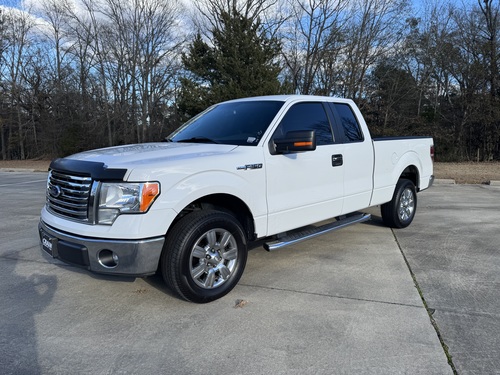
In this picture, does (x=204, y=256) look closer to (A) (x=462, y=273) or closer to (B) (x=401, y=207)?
(A) (x=462, y=273)

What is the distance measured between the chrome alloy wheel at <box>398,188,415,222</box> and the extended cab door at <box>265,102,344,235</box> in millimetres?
1829

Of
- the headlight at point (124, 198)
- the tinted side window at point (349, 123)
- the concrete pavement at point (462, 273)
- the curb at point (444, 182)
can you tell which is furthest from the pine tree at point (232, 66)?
the headlight at point (124, 198)

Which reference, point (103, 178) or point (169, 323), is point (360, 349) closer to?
point (169, 323)

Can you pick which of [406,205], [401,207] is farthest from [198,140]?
[406,205]

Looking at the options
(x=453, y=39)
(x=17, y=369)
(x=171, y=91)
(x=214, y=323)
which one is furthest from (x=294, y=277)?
(x=171, y=91)

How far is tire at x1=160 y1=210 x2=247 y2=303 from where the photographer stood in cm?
334

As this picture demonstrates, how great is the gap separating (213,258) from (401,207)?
390 cm

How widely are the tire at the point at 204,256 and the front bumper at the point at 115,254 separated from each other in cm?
16

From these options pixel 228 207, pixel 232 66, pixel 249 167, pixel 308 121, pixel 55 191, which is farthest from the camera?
pixel 232 66

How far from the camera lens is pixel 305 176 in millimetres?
4391

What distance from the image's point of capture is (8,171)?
21.3m

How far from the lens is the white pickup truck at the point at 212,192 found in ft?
10.4

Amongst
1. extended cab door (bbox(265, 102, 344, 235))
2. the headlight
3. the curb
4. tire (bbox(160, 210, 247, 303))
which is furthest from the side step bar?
the curb

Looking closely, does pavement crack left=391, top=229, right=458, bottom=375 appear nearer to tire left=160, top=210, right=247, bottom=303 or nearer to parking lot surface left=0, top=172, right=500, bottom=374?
parking lot surface left=0, top=172, right=500, bottom=374
